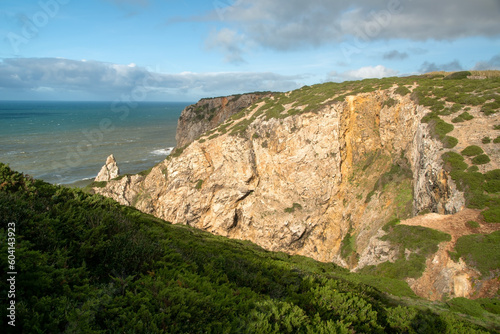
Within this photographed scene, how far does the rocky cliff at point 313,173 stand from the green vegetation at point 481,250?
24.8ft

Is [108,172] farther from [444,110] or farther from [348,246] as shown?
[444,110]

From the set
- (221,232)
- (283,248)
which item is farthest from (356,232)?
(221,232)

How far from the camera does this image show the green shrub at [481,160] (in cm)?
1914

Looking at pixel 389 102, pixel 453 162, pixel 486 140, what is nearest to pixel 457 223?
pixel 453 162

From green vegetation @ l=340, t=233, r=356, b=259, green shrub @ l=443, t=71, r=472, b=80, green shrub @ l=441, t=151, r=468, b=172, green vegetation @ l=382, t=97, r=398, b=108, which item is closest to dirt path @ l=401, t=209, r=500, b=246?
green shrub @ l=441, t=151, r=468, b=172

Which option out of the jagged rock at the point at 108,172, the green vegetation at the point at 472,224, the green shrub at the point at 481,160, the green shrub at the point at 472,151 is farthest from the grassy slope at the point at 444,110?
the jagged rock at the point at 108,172

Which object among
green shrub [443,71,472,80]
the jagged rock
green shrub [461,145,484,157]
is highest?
green shrub [443,71,472,80]

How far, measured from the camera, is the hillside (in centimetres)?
493

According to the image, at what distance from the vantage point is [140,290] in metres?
6.06

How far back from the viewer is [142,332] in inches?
192

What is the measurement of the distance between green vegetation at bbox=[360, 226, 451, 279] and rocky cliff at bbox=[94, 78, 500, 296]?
19.8ft

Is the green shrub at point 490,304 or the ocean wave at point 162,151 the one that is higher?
A: the green shrub at point 490,304

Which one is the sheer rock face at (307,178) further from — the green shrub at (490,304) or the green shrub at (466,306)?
the green shrub at (466,306)

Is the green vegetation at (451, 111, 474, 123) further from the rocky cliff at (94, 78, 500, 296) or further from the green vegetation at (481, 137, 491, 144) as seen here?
the green vegetation at (481, 137, 491, 144)
